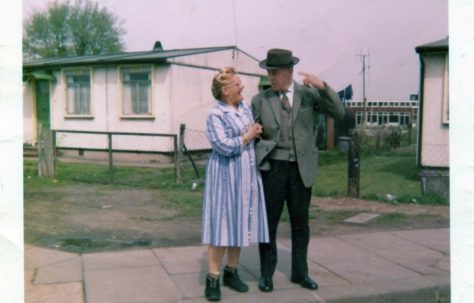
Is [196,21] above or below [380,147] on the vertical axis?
above

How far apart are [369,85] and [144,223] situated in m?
3.77

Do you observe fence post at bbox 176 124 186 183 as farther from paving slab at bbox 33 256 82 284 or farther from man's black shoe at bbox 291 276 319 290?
man's black shoe at bbox 291 276 319 290

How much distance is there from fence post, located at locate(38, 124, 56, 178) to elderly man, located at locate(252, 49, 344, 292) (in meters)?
7.77

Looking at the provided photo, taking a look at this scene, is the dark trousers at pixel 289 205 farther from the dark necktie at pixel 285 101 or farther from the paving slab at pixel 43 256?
the paving slab at pixel 43 256

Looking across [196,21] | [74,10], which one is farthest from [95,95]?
[196,21]

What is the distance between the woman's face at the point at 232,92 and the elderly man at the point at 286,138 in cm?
30

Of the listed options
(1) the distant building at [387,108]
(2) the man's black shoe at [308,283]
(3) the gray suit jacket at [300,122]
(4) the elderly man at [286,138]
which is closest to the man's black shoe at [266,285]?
(4) the elderly man at [286,138]

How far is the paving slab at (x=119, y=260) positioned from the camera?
477cm

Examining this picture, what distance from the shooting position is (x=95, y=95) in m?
15.6

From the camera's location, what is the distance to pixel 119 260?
16.3 feet

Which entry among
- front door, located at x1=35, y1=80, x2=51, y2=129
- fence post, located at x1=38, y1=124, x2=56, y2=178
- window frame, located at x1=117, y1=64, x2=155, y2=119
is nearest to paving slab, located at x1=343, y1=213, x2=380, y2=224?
fence post, located at x1=38, y1=124, x2=56, y2=178

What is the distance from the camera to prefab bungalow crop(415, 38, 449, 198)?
9914 millimetres

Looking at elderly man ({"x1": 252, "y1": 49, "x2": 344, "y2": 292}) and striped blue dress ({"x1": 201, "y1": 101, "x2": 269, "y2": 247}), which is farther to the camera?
elderly man ({"x1": 252, "y1": 49, "x2": 344, "y2": 292})

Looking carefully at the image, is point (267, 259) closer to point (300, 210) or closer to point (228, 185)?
point (300, 210)
